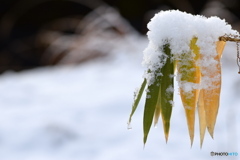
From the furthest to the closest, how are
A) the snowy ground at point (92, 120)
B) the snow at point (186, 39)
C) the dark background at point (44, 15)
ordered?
the dark background at point (44, 15)
the snowy ground at point (92, 120)
the snow at point (186, 39)

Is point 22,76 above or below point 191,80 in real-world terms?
above

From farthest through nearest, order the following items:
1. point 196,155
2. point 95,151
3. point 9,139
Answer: point 9,139, point 95,151, point 196,155

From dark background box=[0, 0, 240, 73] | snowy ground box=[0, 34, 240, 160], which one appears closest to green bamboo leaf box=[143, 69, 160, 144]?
snowy ground box=[0, 34, 240, 160]

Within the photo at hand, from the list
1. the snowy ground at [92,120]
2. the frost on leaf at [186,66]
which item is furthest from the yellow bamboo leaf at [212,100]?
the snowy ground at [92,120]

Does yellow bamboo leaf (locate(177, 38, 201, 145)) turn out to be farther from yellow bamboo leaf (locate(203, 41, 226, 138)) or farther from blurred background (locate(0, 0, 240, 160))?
blurred background (locate(0, 0, 240, 160))

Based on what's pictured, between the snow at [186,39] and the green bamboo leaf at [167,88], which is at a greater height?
the snow at [186,39]

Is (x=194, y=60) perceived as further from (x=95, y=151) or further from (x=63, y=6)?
(x=63, y=6)

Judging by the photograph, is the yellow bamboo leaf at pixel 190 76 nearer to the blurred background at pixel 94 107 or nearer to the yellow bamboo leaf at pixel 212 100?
the yellow bamboo leaf at pixel 212 100

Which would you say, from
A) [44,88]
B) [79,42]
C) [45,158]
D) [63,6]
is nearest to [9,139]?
[45,158]
